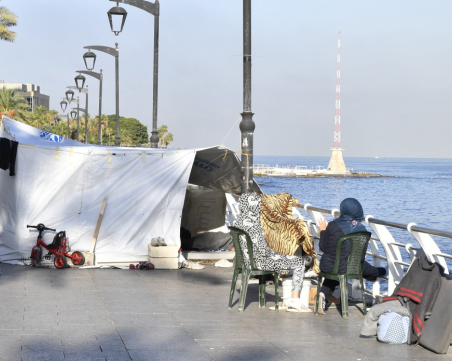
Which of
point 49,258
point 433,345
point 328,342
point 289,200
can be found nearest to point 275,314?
point 328,342

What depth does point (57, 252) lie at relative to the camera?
11969 millimetres

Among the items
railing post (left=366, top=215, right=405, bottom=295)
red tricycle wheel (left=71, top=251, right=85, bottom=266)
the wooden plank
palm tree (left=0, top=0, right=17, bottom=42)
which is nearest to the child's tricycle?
red tricycle wheel (left=71, top=251, right=85, bottom=266)

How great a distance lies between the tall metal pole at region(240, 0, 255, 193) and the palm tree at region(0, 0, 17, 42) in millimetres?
32241

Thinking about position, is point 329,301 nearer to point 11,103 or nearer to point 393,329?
point 393,329

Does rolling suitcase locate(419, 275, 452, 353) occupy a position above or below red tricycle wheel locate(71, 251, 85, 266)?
above

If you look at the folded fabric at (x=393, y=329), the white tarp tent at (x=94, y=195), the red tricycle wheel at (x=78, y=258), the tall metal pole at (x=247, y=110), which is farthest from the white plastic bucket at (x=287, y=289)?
the red tricycle wheel at (x=78, y=258)

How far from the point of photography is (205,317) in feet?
26.1

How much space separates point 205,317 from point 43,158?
19.0ft

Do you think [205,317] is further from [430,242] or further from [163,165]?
[163,165]

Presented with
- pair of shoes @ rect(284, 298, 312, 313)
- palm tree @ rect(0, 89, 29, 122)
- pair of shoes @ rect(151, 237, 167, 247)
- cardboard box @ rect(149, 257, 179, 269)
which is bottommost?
cardboard box @ rect(149, 257, 179, 269)

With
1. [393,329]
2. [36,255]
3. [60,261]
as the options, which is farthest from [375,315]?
[36,255]

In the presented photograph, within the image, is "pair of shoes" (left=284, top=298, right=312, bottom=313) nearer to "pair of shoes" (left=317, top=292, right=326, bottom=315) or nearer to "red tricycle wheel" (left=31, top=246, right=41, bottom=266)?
"pair of shoes" (left=317, top=292, right=326, bottom=315)

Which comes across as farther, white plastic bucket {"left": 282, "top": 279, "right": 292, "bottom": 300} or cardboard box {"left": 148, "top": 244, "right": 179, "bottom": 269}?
cardboard box {"left": 148, "top": 244, "right": 179, "bottom": 269}

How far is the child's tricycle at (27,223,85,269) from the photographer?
39.0ft
